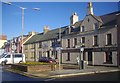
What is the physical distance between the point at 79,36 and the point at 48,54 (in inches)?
556

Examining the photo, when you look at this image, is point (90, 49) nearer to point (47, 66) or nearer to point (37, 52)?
point (47, 66)

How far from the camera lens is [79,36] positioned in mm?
41188

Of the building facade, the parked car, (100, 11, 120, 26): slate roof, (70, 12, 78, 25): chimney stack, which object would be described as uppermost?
(70, 12, 78, 25): chimney stack

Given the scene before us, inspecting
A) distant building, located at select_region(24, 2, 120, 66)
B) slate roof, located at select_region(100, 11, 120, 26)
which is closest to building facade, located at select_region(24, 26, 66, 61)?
distant building, located at select_region(24, 2, 120, 66)

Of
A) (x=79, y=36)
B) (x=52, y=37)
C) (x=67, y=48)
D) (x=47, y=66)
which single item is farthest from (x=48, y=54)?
(x=47, y=66)

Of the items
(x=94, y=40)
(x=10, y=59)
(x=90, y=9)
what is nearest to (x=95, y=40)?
(x=94, y=40)

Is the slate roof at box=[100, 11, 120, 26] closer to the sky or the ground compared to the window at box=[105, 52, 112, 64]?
closer to the sky

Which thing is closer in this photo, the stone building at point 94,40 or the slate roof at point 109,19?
the stone building at point 94,40

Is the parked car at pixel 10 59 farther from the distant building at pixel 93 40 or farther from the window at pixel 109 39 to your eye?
the window at pixel 109 39

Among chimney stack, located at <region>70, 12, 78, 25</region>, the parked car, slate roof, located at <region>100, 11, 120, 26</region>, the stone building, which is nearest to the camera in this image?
the stone building

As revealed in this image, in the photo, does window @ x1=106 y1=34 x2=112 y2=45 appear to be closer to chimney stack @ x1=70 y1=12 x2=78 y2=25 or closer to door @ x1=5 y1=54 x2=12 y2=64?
chimney stack @ x1=70 y1=12 x2=78 y2=25

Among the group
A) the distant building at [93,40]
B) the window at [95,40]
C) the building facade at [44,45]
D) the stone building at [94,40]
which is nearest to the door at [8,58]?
the distant building at [93,40]

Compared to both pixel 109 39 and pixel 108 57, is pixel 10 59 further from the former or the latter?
pixel 109 39

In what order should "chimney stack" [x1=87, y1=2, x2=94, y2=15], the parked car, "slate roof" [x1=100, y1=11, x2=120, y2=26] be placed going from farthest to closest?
"chimney stack" [x1=87, y1=2, x2=94, y2=15]
the parked car
"slate roof" [x1=100, y1=11, x2=120, y2=26]
